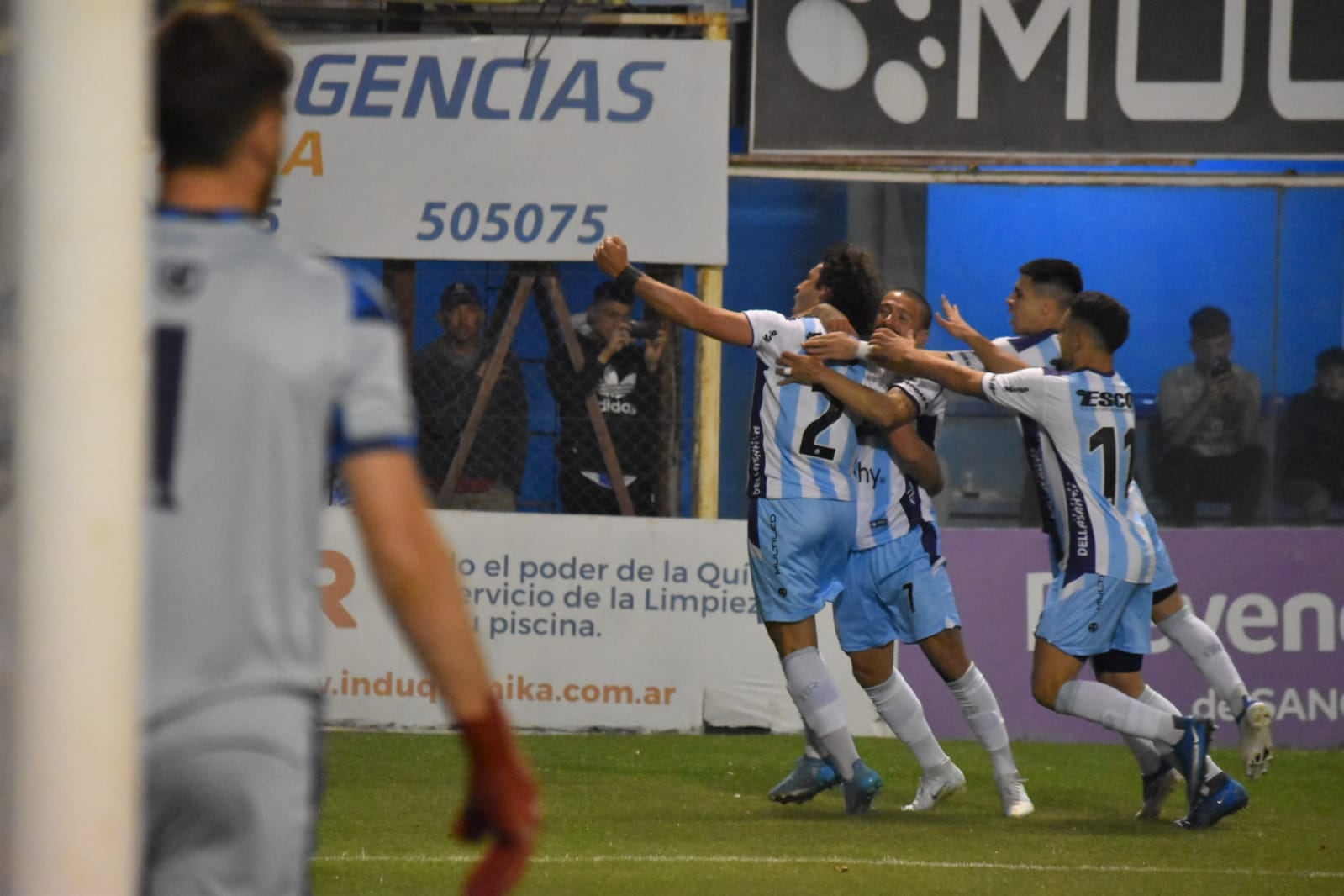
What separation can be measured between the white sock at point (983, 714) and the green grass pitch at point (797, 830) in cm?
27

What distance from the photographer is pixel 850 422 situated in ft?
25.8

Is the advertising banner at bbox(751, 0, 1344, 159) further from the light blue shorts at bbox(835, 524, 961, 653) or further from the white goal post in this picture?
the white goal post

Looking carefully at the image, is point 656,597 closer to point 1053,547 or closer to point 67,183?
point 1053,547

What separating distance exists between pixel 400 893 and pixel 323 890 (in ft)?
0.82

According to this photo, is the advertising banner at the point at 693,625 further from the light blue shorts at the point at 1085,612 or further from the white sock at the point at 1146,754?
the light blue shorts at the point at 1085,612

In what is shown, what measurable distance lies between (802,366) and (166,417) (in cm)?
548

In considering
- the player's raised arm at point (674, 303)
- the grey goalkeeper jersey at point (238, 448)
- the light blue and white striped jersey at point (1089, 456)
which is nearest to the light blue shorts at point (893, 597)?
the light blue and white striped jersey at point (1089, 456)

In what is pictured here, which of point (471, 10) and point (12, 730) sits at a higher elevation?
point (471, 10)

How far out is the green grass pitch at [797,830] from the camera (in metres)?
5.97

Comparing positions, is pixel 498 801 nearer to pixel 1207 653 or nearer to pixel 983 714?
pixel 983 714

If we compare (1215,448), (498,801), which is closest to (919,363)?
(498,801)

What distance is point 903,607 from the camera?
797cm

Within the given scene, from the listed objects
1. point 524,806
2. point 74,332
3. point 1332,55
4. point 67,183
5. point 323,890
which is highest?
point 1332,55

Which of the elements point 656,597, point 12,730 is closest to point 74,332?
point 12,730
